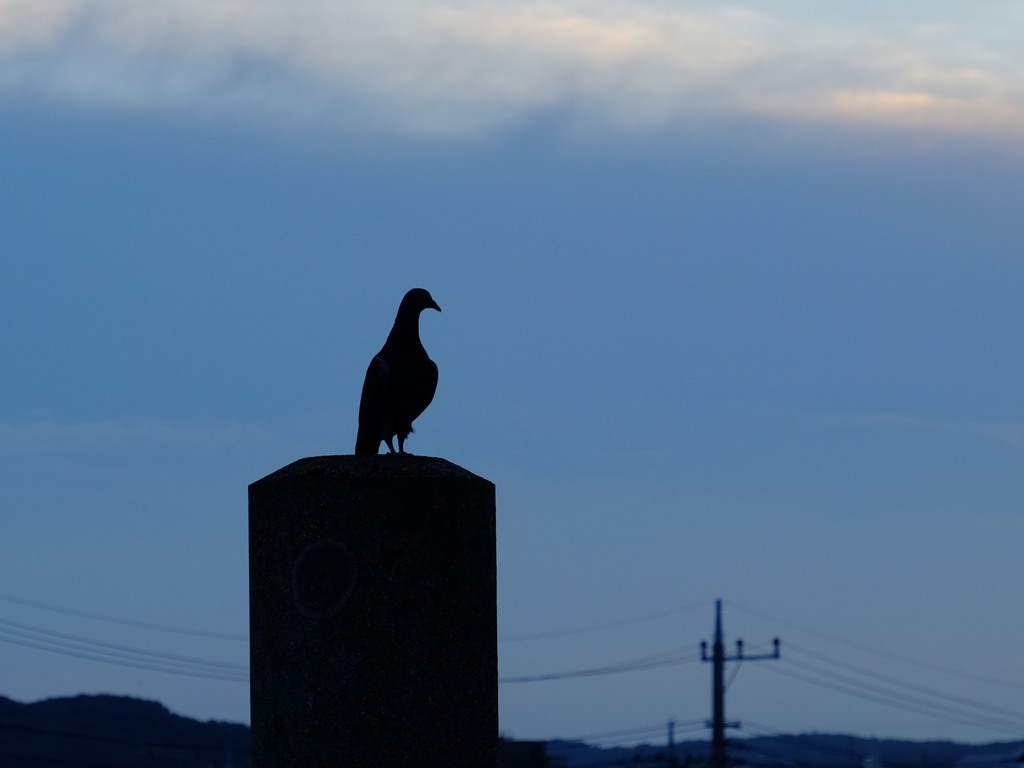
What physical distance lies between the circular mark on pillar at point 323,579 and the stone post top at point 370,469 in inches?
9.6

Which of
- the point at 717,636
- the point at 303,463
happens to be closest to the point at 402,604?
the point at 303,463

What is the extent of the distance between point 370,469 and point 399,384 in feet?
2.60

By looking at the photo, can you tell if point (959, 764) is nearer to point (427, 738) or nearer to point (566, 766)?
point (566, 766)

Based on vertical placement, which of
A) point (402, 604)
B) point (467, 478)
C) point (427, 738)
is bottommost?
point (427, 738)

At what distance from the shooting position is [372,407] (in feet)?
23.5

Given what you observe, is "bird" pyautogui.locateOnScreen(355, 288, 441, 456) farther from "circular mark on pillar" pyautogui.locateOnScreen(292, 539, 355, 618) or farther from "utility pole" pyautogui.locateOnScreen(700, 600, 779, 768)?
"utility pole" pyautogui.locateOnScreen(700, 600, 779, 768)

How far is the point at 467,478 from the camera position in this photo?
6.61 meters

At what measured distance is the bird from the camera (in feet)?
23.6

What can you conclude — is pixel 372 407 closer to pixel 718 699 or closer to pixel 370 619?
pixel 370 619

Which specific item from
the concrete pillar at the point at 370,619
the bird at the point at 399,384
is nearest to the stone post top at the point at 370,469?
the concrete pillar at the point at 370,619

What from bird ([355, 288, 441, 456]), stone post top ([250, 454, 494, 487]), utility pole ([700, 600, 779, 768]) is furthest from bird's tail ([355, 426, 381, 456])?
utility pole ([700, 600, 779, 768])

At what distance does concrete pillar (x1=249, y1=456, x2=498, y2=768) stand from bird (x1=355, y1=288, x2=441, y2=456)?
64cm

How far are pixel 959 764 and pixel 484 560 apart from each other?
72.8 metres

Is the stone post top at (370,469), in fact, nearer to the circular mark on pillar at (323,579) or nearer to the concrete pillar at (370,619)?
the concrete pillar at (370,619)
